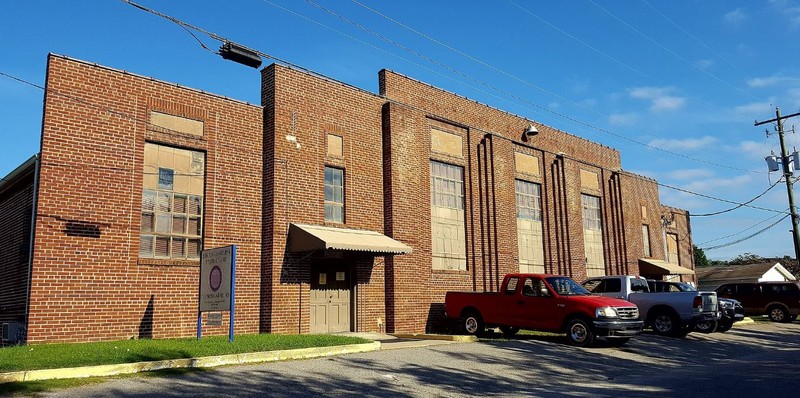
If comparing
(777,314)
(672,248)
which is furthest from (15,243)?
(672,248)

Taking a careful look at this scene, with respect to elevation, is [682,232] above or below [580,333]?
above

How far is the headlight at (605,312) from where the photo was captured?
15562 millimetres

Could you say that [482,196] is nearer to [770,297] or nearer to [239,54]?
[239,54]

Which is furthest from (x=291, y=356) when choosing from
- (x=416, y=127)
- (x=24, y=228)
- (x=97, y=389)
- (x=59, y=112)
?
(x=416, y=127)

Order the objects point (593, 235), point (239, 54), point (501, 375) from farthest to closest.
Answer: point (593, 235)
point (239, 54)
point (501, 375)

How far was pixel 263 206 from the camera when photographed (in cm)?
1689

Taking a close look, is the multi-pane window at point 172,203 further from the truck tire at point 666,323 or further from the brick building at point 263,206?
the truck tire at point 666,323

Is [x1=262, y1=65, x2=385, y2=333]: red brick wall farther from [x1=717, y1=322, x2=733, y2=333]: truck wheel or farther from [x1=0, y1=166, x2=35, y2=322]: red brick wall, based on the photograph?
[x1=717, y1=322, x2=733, y2=333]: truck wheel

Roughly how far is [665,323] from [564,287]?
5088mm

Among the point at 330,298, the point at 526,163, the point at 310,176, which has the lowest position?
the point at 330,298

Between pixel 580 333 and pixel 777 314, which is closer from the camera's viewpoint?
pixel 580 333

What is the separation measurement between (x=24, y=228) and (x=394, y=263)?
9.94 m

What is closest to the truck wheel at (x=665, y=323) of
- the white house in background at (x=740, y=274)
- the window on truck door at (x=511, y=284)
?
the window on truck door at (x=511, y=284)

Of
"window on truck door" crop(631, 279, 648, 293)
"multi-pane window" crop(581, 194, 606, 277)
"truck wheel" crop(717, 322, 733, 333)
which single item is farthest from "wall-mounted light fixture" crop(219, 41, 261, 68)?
"multi-pane window" crop(581, 194, 606, 277)
